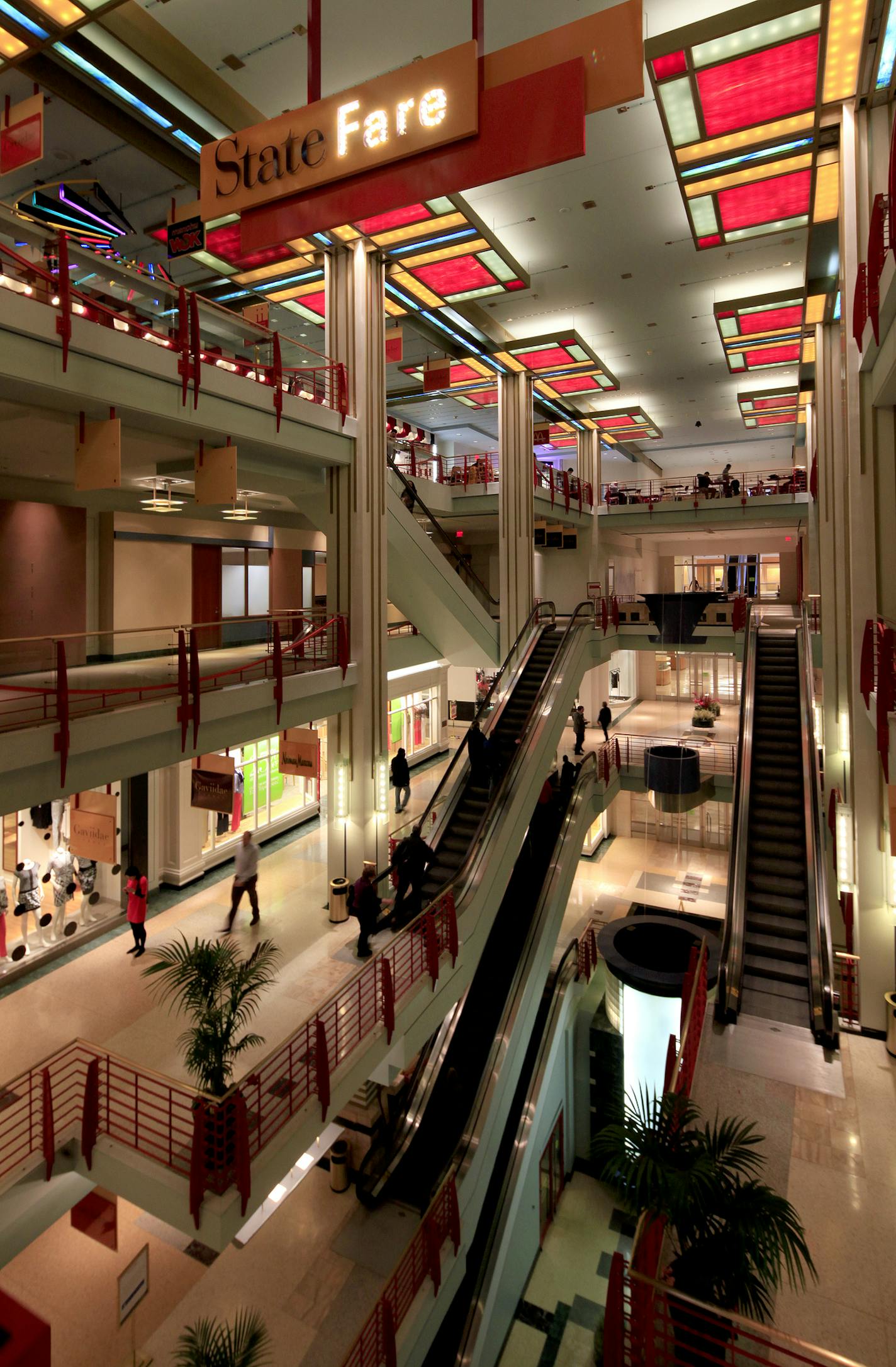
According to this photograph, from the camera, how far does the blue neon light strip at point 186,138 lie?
8469 millimetres

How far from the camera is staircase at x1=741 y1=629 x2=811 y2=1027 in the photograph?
7.74m

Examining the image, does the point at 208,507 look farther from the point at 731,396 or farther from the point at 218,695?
the point at 731,396

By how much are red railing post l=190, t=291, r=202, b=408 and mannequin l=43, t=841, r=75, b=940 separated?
7.26 meters

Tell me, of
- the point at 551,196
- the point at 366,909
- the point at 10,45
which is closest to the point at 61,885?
the point at 366,909

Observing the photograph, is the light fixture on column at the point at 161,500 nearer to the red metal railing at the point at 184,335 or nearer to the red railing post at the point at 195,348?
the red metal railing at the point at 184,335

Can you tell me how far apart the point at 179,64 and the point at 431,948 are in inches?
391

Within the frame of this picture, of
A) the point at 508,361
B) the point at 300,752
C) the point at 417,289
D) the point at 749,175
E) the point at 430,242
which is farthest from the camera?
the point at 508,361

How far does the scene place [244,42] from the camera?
24.3 ft

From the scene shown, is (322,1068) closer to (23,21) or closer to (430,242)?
(23,21)

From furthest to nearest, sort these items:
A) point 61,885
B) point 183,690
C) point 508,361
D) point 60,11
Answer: point 508,361
point 61,885
point 183,690
point 60,11

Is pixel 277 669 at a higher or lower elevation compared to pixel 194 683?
higher

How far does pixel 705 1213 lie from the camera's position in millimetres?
3744

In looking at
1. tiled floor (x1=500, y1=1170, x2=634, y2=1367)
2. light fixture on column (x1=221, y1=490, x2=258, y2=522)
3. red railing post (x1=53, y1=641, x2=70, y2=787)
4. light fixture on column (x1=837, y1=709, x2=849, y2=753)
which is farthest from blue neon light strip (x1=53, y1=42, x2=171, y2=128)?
tiled floor (x1=500, y1=1170, x2=634, y2=1367)

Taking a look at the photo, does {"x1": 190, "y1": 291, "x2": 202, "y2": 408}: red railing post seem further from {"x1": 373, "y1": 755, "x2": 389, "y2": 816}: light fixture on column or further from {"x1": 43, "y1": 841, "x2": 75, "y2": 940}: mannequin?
{"x1": 43, "y1": 841, "x2": 75, "y2": 940}: mannequin
